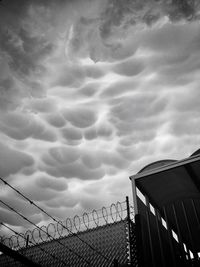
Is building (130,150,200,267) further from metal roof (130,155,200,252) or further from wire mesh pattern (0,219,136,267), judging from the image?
wire mesh pattern (0,219,136,267)

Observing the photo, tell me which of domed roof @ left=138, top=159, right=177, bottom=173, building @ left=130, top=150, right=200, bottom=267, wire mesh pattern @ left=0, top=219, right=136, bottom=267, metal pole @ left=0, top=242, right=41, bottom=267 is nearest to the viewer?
metal pole @ left=0, top=242, right=41, bottom=267

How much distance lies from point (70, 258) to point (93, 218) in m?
7.21

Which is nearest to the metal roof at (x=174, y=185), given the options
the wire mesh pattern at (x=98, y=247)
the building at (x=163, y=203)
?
the building at (x=163, y=203)

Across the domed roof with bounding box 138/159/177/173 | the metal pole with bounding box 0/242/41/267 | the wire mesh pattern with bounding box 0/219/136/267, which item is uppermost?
the domed roof with bounding box 138/159/177/173

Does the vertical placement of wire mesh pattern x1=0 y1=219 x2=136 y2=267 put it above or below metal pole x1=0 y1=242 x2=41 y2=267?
above

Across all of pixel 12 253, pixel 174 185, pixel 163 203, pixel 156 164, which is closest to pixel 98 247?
pixel 163 203

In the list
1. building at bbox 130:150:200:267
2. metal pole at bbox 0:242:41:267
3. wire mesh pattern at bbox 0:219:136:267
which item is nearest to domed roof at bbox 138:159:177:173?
building at bbox 130:150:200:267

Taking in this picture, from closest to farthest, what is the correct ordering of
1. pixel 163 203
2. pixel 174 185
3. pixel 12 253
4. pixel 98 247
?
pixel 12 253, pixel 174 185, pixel 163 203, pixel 98 247

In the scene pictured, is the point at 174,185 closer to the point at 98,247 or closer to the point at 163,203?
the point at 163,203

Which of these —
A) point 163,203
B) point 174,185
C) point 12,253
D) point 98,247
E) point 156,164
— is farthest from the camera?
point 98,247

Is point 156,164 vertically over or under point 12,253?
over

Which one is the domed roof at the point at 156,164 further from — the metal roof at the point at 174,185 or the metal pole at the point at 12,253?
the metal pole at the point at 12,253

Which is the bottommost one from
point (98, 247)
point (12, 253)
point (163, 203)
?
point (12, 253)

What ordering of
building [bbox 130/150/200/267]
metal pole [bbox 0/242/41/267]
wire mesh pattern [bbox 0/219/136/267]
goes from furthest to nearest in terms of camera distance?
wire mesh pattern [bbox 0/219/136/267] → building [bbox 130/150/200/267] → metal pole [bbox 0/242/41/267]
